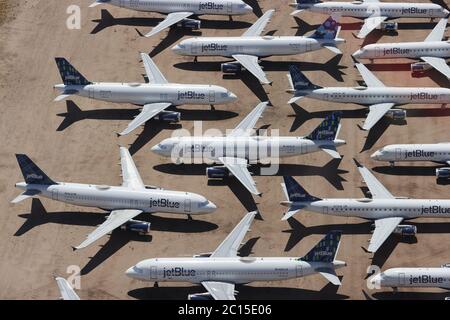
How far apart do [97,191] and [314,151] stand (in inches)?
1131

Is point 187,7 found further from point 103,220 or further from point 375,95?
point 103,220

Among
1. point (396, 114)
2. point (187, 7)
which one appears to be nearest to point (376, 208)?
point (396, 114)

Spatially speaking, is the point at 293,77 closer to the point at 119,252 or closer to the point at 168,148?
the point at 168,148

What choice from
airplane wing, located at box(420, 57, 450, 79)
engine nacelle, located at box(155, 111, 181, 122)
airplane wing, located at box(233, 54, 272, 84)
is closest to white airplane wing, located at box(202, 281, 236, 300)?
engine nacelle, located at box(155, 111, 181, 122)

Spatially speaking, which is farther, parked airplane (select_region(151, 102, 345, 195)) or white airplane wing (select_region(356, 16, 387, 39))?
white airplane wing (select_region(356, 16, 387, 39))

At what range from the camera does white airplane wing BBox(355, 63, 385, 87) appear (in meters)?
134

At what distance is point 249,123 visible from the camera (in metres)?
128

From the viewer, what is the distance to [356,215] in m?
114

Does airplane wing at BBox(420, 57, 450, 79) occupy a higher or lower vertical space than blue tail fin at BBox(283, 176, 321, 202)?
higher

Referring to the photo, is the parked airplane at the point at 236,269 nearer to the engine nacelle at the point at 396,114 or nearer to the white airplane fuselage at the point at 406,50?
the engine nacelle at the point at 396,114

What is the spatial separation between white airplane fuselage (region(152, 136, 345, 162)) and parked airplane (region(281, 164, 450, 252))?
917 centimetres

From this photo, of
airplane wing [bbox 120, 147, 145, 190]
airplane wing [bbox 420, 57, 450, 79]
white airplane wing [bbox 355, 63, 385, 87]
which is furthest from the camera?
airplane wing [bbox 420, 57, 450, 79]

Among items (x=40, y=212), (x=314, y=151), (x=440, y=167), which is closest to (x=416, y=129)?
(x=440, y=167)

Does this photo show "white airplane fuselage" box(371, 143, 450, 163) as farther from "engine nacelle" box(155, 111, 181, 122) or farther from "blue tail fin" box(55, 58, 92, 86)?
"blue tail fin" box(55, 58, 92, 86)
